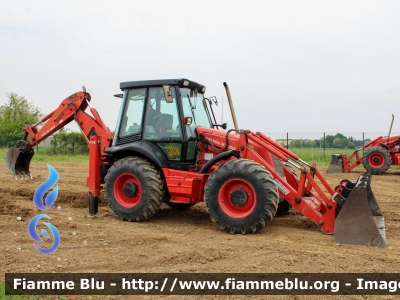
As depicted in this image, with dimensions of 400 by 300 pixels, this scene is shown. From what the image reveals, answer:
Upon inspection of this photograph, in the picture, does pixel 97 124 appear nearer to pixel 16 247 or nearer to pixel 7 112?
pixel 16 247

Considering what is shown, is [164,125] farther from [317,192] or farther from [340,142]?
[340,142]

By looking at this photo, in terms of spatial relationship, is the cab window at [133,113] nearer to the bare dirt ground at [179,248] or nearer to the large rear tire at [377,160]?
the bare dirt ground at [179,248]

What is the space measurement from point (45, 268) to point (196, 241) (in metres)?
2.07

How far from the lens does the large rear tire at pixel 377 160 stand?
54.6 ft

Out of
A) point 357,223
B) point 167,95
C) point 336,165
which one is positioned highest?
point 167,95

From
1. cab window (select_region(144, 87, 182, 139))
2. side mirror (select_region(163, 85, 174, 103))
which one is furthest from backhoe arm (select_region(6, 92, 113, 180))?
side mirror (select_region(163, 85, 174, 103))

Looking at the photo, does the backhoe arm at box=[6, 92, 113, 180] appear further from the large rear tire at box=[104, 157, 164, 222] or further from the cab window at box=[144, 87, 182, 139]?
the cab window at box=[144, 87, 182, 139]

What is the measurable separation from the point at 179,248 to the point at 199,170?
2.11m

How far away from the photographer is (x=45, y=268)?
4.85 metres

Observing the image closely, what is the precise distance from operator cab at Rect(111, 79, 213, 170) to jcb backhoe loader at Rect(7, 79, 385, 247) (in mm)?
17

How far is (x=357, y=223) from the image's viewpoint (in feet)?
19.1

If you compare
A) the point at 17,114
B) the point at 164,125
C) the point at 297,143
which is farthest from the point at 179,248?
the point at 17,114

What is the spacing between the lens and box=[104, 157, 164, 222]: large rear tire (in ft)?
23.9

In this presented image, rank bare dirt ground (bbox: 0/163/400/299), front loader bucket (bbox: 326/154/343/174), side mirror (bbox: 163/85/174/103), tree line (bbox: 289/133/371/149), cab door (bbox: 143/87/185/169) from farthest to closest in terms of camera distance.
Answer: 1. tree line (bbox: 289/133/371/149)
2. front loader bucket (bbox: 326/154/343/174)
3. cab door (bbox: 143/87/185/169)
4. side mirror (bbox: 163/85/174/103)
5. bare dirt ground (bbox: 0/163/400/299)
